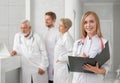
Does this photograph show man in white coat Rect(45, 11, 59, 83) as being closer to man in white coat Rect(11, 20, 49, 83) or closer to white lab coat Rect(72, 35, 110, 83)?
man in white coat Rect(11, 20, 49, 83)

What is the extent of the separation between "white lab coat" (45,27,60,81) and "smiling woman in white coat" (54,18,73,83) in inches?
9.0

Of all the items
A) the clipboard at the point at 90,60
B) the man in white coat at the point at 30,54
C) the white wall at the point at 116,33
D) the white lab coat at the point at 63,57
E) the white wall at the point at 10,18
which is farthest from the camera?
the white wall at the point at 10,18

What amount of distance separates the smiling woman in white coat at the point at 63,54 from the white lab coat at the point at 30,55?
0.30 metres

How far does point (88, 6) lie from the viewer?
3.20 metres

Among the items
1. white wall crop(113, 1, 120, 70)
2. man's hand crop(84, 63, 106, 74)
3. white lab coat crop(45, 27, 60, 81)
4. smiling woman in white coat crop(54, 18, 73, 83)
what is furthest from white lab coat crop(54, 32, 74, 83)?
man's hand crop(84, 63, 106, 74)

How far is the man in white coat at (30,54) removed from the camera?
3023mm

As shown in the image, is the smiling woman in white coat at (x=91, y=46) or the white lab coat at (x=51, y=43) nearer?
the smiling woman in white coat at (x=91, y=46)

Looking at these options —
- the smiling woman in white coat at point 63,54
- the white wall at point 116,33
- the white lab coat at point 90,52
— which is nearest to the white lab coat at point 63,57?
the smiling woman in white coat at point 63,54

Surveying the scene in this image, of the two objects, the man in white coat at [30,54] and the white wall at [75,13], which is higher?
the white wall at [75,13]

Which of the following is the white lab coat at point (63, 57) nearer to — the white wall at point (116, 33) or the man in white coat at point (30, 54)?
the man in white coat at point (30, 54)

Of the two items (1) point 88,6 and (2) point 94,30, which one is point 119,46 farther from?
(2) point 94,30

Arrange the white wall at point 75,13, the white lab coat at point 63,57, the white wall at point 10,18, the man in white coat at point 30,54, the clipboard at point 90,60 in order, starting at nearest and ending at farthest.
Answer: the clipboard at point 90,60, the white lab coat at point 63,57, the man in white coat at point 30,54, the white wall at point 75,13, the white wall at point 10,18

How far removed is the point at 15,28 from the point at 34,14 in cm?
38

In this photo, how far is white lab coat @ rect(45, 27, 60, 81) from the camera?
306 centimetres
